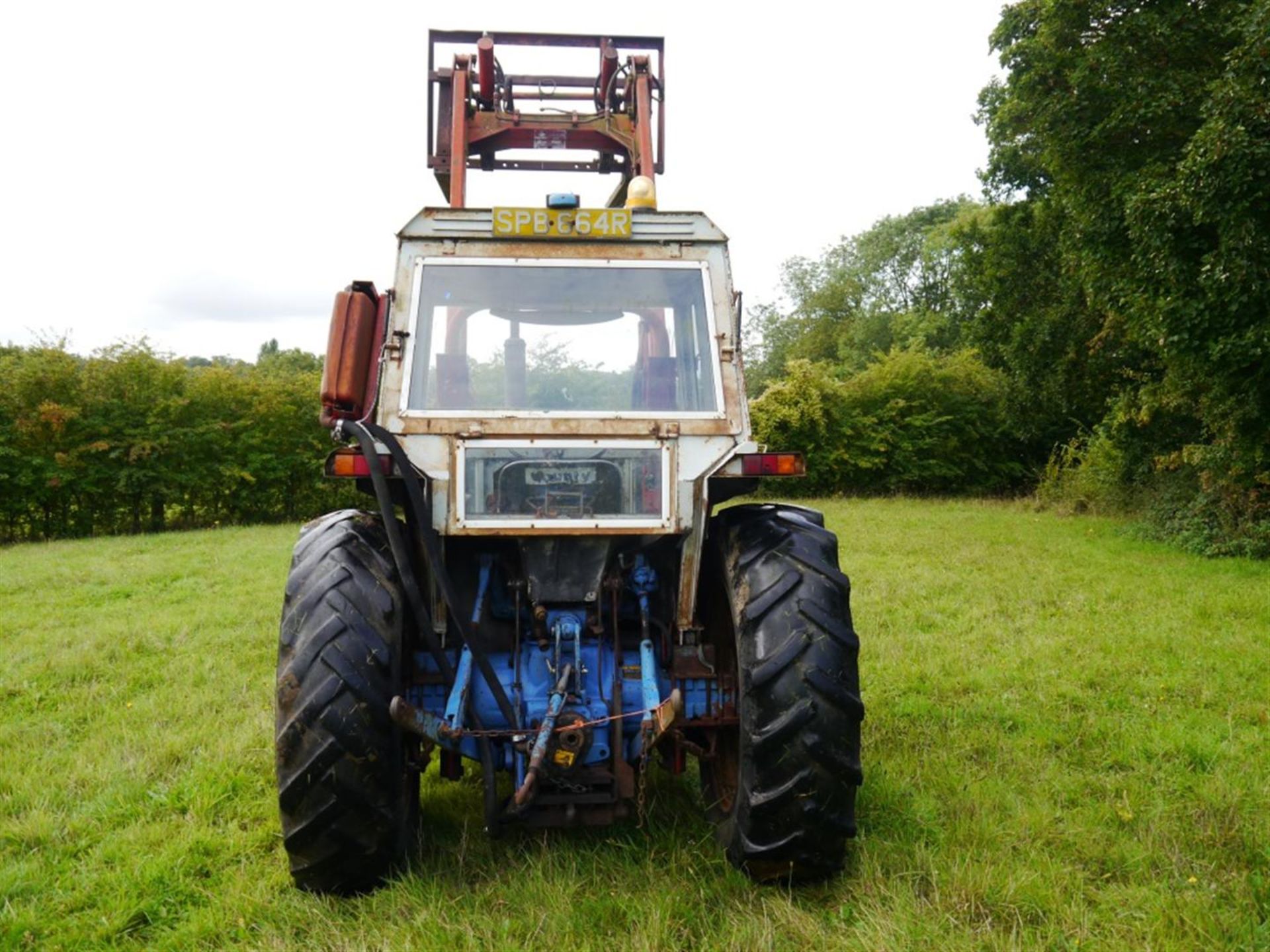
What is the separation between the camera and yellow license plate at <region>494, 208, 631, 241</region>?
3473 millimetres

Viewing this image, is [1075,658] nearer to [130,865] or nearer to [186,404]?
[130,865]

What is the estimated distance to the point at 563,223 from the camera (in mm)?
3480

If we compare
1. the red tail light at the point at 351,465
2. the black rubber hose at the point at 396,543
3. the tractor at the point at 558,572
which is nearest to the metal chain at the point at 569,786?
the tractor at the point at 558,572

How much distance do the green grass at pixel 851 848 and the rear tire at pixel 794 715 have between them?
20 centimetres

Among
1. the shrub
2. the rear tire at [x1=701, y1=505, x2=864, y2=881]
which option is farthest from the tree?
the shrub

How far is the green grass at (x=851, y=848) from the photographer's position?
2953 millimetres

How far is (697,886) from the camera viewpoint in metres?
3.18

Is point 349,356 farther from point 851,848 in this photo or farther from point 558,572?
point 851,848

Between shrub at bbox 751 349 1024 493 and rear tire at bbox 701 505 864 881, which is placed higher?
shrub at bbox 751 349 1024 493

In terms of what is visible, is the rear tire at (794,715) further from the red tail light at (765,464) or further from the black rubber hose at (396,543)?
the black rubber hose at (396,543)

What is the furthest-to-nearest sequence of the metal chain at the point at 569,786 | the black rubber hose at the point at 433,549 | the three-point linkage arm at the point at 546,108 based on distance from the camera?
the three-point linkage arm at the point at 546,108 → the metal chain at the point at 569,786 → the black rubber hose at the point at 433,549

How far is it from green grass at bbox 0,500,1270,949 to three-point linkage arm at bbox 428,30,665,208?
324 centimetres

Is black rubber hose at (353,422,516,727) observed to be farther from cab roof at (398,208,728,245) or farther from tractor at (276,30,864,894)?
cab roof at (398,208,728,245)

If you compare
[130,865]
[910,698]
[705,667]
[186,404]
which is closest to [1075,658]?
[910,698]
